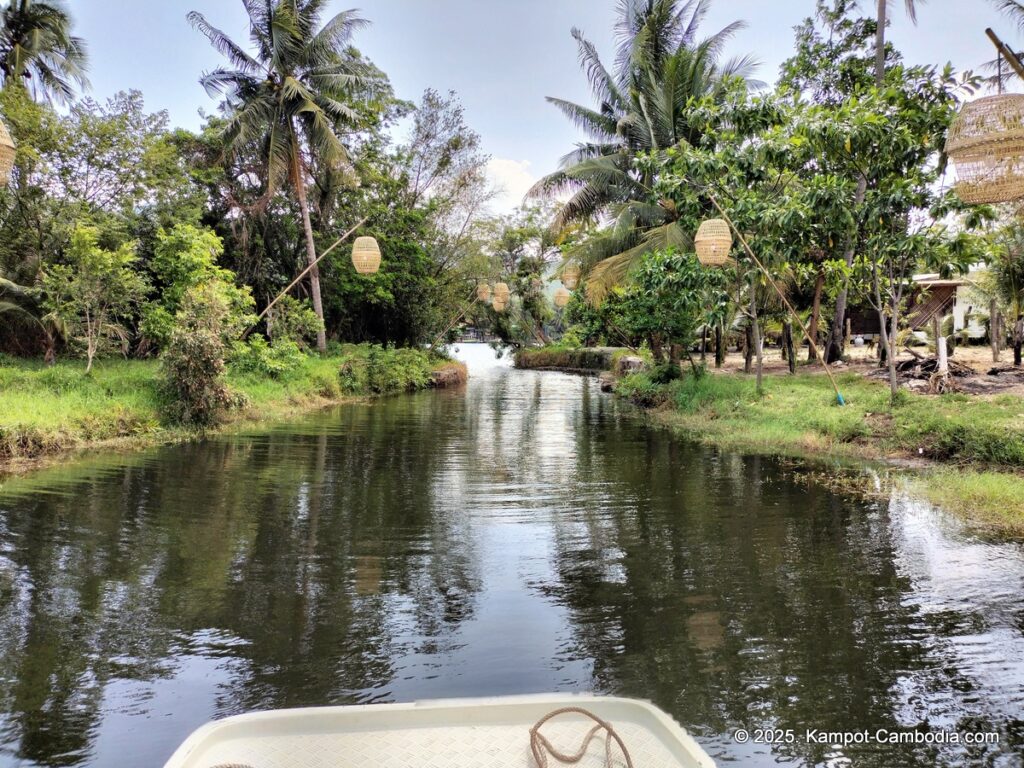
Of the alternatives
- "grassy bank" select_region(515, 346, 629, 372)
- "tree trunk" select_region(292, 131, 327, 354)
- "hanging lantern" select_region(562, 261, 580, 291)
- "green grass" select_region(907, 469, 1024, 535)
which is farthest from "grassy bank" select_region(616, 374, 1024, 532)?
"grassy bank" select_region(515, 346, 629, 372)

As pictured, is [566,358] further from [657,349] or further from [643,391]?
[643,391]

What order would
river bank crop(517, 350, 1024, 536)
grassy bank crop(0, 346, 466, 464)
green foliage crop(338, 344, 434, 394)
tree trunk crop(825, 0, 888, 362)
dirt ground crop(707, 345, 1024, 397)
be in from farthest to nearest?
green foliage crop(338, 344, 434, 394) → tree trunk crop(825, 0, 888, 362) → dirt ground crop(707, 345, 1024, 397) → grassy bank crop(0, 346, 466, 464) → river bank crop(517, 350, 1024, 536)

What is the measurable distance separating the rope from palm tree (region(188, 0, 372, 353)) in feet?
53.0

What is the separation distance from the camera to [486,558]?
5.41 m

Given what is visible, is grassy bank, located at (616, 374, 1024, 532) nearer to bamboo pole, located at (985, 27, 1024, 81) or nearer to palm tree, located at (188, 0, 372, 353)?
bamboo pole, located at (985, 27, 1024, 81)

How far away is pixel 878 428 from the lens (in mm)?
9797

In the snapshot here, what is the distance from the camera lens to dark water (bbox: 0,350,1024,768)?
10.5ft

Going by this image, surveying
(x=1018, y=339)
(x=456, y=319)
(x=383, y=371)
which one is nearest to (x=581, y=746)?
(x=1018, y=339)

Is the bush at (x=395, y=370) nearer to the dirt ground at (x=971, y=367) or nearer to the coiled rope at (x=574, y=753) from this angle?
the dirt ground at (x=971, y=367)

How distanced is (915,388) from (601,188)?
865 cm

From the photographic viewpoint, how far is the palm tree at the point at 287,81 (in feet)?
54.3

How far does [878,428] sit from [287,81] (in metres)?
14.8

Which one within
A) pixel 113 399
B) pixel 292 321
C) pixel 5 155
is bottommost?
pixel 113 399

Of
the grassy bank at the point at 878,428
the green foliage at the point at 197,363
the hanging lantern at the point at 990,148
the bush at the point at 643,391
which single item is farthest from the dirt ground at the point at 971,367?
the green foliage at the point at 197,363
